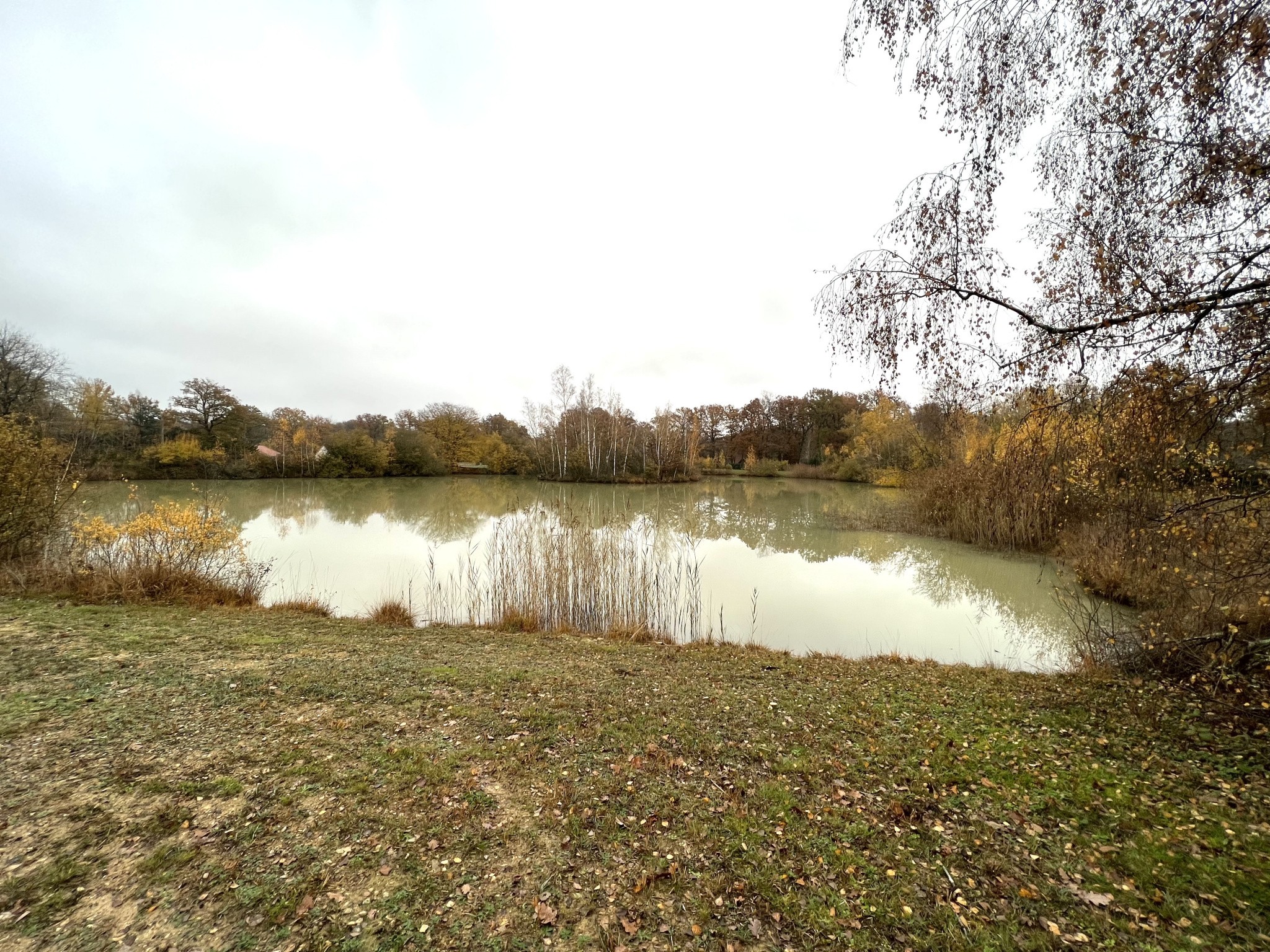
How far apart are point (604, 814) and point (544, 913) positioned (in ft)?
2.00

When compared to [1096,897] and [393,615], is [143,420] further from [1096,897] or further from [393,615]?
[1096,897]

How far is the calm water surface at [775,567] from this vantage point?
25.4 feet

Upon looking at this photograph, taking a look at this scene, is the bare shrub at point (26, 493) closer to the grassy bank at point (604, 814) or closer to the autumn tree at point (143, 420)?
the grassy bank at point (604, 814)

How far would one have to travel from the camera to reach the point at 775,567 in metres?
11.9

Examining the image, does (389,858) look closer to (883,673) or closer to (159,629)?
(883,673)

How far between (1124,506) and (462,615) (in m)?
7.96

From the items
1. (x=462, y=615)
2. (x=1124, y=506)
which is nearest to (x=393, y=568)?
(x=462, y=615)

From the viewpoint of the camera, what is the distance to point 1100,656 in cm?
522

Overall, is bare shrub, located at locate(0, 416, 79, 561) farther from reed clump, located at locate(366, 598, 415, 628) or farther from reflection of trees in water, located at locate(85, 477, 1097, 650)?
reflection of trees in water, located at locate(85, 477, 1097, 650)

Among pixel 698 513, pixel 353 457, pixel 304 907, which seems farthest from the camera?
pixel 353 457

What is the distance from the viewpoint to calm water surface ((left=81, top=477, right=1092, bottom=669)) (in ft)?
25.4

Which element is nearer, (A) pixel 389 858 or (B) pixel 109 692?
(A) pixel 389 858

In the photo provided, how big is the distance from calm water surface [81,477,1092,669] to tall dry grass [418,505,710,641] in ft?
2.39

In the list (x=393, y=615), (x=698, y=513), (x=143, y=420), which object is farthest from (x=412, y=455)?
(x=393, y=615)
